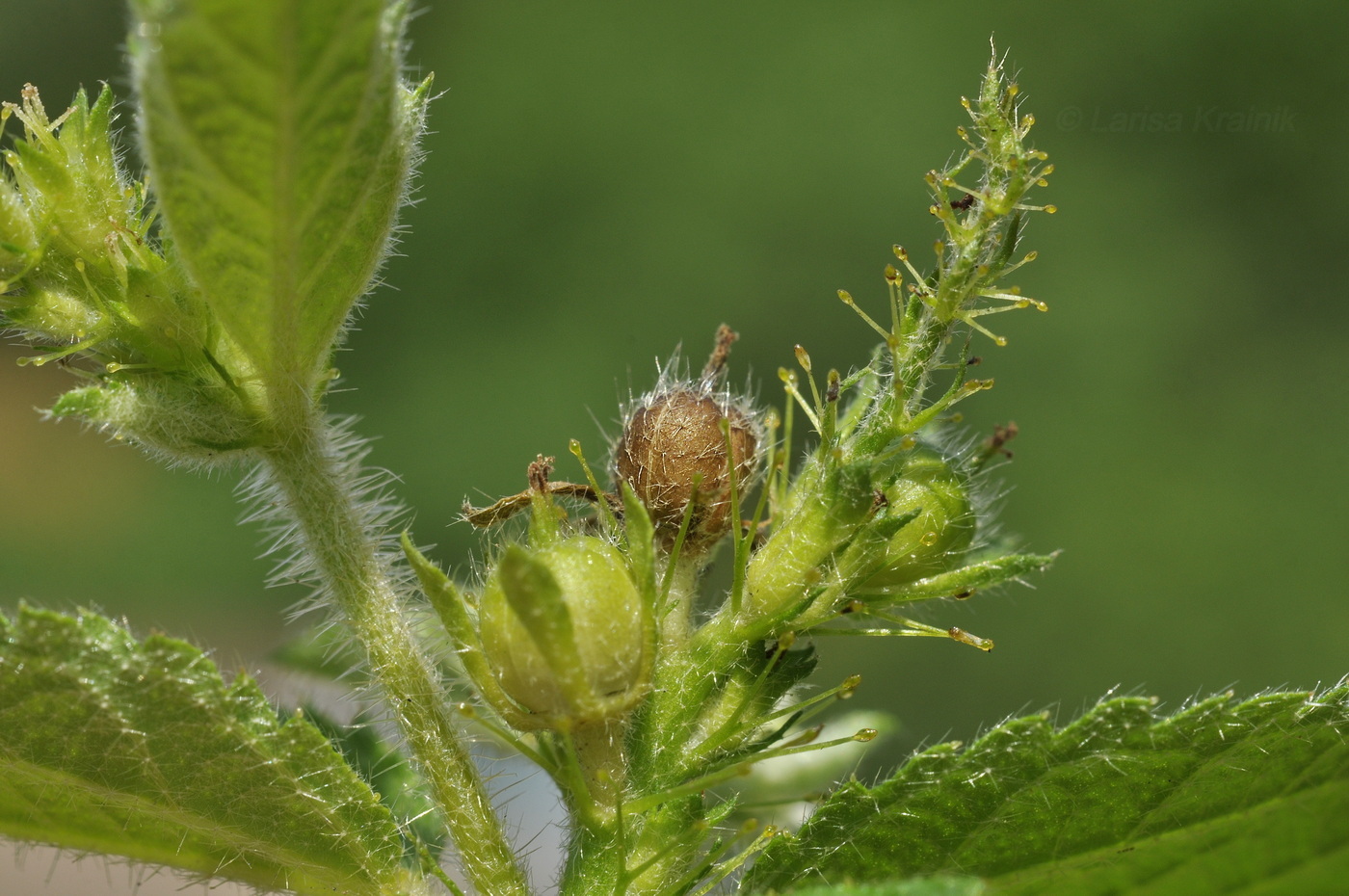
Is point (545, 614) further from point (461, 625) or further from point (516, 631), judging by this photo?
point (461, 625)

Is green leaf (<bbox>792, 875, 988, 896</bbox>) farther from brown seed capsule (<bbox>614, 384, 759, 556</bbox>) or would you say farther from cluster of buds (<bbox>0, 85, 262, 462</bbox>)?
cluster of buds (<bbox>0, 85, 262, 462</bbox>)

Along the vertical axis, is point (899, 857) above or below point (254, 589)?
below

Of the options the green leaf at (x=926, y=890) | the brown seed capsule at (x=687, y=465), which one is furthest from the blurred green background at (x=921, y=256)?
the green leaf at (x=926, y=890)

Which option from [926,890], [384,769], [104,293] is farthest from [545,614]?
[384,769]

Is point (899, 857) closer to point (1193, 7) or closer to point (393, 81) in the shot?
point (393, 81)

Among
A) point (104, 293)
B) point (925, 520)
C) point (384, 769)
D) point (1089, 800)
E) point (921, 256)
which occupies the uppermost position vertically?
point (921, 256)

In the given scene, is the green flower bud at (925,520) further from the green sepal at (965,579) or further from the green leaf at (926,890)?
the green leaf at (926,890)

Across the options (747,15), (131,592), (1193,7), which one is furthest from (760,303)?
(131,592)
